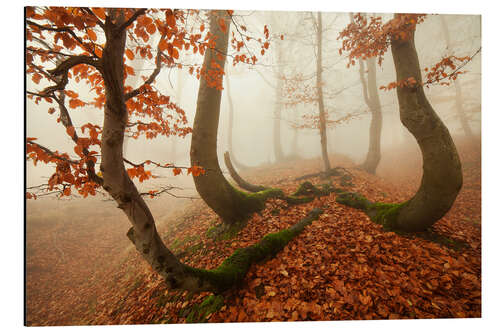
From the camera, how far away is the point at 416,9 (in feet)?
9.58

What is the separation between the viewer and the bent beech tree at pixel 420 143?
234 centimetres

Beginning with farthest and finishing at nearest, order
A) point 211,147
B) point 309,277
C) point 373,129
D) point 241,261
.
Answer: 1. point 373,129
2. point 211,147
3. point 241,261
4. point 309,277

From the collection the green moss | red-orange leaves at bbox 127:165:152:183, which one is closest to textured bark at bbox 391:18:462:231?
the green moss

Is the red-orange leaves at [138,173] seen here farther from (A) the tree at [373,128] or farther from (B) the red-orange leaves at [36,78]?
(A) the tree at [373,128]

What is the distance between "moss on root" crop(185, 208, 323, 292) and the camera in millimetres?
2100

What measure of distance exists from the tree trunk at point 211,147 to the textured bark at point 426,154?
2.76 meters

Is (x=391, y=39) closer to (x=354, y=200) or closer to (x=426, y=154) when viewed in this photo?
(x=426, y=154)

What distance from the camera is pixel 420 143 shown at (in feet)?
8.38

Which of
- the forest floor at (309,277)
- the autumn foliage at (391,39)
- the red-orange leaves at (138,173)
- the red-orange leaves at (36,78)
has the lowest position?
the forest floor at (309,277)

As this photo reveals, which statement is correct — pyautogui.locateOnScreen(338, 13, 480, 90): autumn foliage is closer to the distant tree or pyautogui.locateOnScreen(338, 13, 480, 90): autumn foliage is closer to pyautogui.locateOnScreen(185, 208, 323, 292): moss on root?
pyautogui.locateOnScreen(185, 208, 323, 292): moss on root

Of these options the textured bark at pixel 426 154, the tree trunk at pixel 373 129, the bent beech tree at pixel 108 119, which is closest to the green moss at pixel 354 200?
the textured bark at pixel 426 154

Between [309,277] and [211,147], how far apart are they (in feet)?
8.32

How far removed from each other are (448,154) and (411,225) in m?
1.06

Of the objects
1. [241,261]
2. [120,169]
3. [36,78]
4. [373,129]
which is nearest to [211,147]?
[120,169]
